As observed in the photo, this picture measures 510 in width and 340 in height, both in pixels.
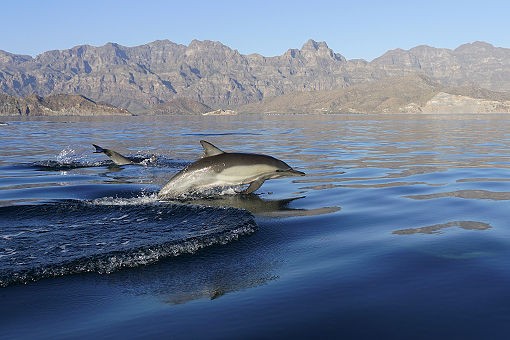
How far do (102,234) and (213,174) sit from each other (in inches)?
215

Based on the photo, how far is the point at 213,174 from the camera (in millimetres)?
14531

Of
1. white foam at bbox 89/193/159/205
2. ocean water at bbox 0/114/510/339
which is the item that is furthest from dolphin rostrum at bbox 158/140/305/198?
ocean water at bbox 0/114/510/339

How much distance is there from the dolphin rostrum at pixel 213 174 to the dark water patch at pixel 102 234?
1.53 metres

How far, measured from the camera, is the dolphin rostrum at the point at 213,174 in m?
14.5

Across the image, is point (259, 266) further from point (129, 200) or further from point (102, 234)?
point (129, 200)

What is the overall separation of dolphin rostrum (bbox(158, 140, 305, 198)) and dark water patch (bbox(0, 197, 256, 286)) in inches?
60.4

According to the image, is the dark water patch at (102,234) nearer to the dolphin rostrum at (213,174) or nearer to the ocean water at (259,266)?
the ocean water at (259,266)

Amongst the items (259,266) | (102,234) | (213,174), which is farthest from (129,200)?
(259,266)

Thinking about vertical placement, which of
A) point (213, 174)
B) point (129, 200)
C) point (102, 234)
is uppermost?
point (213, 174)

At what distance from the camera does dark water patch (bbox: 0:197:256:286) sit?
7504 mm

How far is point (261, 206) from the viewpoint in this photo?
42.3ft

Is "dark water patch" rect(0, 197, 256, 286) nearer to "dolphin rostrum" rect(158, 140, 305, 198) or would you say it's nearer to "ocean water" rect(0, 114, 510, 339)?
"ocean water" rect(0, 114, 510, 339)

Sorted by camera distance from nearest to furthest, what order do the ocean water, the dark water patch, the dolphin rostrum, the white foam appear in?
the ocean water
the dark water patch
the white foam
the dolphin rostrum

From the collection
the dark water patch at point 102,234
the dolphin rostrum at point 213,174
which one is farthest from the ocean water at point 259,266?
the dolphin rostrum at point 213,174
